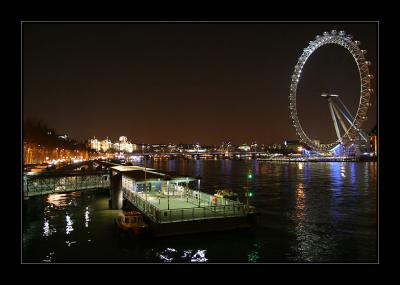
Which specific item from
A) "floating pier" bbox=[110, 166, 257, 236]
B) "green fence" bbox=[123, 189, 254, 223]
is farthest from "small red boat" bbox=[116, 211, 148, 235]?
"green fence" bbox=[123, 189, 254, 223]

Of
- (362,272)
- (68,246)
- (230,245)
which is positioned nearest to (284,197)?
(230,245)

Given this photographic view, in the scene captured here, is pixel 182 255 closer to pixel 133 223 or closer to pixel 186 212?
pixel 186 212

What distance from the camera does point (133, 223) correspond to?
→ 23.8m

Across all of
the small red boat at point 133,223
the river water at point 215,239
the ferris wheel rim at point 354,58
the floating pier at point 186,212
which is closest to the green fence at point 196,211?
the floating pier at point 186,212

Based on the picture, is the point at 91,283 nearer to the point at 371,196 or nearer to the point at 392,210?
the point at 392,210

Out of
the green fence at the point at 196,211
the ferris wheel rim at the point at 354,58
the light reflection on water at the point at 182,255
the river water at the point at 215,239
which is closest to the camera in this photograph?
the light reflection on water at the point at 182,255

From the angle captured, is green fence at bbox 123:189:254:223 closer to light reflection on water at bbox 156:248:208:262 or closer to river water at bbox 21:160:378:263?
river water at bbox 21:160:378:263

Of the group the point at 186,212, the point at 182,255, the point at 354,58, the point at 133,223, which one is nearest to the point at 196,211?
the point at 186,212

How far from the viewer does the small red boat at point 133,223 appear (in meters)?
23.2

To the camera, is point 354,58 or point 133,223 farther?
point 354,58

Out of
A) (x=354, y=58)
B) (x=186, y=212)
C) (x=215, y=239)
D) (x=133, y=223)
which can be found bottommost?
(x=215, y=239)

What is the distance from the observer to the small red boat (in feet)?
76.0

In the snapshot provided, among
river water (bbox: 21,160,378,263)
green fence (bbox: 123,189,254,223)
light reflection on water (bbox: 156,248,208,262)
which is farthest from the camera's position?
green fence (bbox: 123,189,254,223)

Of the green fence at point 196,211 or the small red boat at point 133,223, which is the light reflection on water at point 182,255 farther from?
the small red boat at point 133,223
